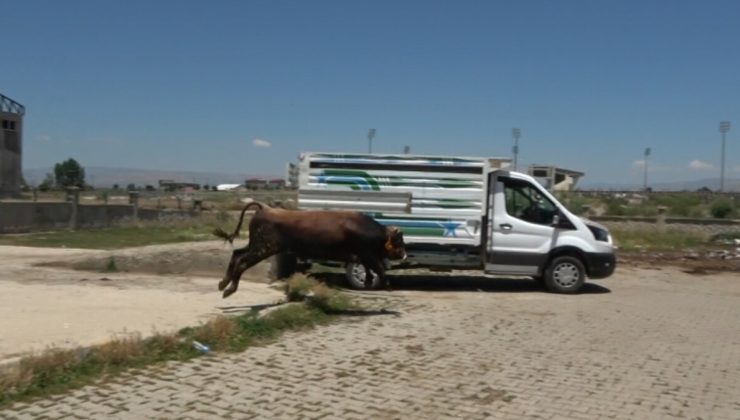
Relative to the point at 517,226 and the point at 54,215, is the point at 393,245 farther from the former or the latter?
the point at 54,215

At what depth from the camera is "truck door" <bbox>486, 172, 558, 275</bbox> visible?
559 inches

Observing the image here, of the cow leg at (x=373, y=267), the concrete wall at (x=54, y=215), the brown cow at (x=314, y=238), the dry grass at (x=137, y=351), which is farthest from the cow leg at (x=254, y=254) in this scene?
the concrete wall at (x=54, y=215)

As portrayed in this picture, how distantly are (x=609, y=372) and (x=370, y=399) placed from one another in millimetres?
2811

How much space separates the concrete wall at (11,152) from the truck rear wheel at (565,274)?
48325 mm

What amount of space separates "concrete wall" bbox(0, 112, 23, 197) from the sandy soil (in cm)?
4143


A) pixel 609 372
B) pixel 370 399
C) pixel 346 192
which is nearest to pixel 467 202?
pixel 346 192

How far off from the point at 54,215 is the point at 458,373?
927 inches

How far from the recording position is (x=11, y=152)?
56281 mm

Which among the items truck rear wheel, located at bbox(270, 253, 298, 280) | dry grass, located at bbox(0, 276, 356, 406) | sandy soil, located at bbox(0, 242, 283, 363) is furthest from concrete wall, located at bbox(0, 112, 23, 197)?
dry grass, located at bbox(0, 276, 356, 406)

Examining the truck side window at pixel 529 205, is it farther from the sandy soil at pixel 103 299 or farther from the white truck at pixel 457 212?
the sandy soil at pixel 103 299

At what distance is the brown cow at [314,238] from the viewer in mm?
10938

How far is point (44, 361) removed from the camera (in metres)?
6.69

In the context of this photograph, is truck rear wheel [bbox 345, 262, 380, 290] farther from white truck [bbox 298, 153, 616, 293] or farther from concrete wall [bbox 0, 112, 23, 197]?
concrete wall [bbox 0, 112, 23, 197]

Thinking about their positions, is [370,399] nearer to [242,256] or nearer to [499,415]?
[499,415]
